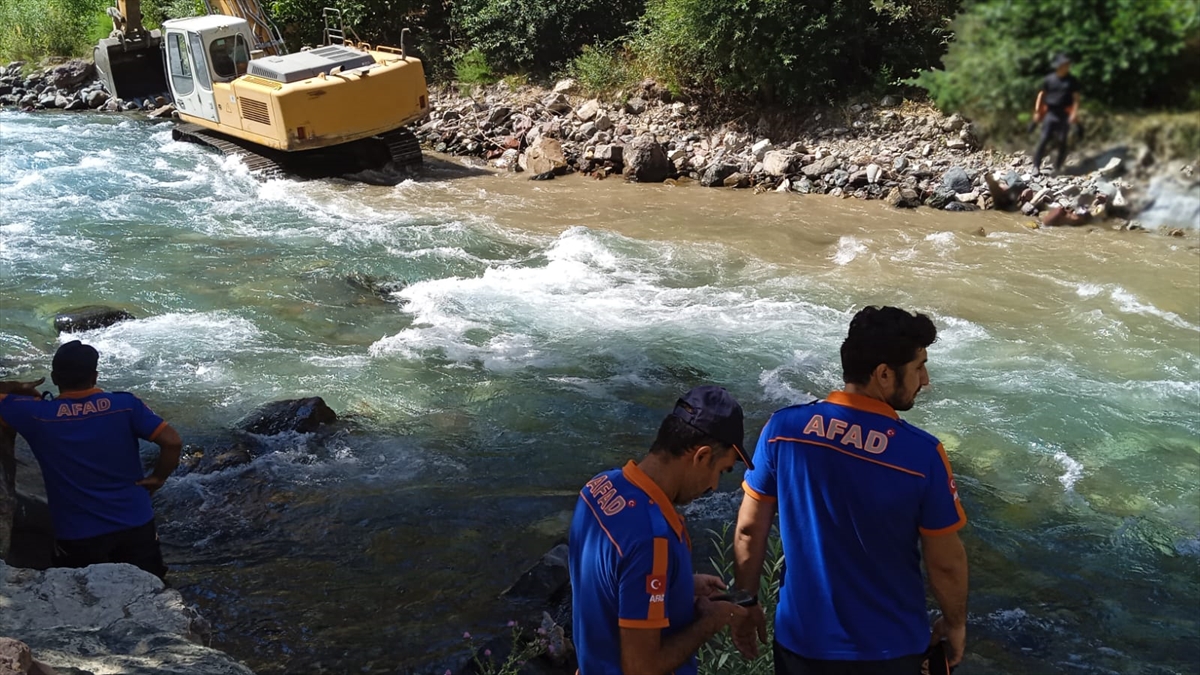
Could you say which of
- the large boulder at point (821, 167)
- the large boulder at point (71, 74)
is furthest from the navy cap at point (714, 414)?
the large boulder at point (71, 74)

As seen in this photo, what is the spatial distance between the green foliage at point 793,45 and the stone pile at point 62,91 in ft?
37.2

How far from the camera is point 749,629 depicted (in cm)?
327

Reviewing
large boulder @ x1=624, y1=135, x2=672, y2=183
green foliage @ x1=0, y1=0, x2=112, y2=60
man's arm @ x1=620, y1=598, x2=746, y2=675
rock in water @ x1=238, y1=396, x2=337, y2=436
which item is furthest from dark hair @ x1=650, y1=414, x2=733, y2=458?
green foliage @ x1=0, y1=0, x2=112, y2=60

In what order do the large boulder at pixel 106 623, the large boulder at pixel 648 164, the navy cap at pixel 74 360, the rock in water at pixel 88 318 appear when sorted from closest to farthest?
the large boulder at pixel 106 623, the navy cap at pixel 74 360, the rock in water at pixel 88 318, the large boulder at pixel 648 164

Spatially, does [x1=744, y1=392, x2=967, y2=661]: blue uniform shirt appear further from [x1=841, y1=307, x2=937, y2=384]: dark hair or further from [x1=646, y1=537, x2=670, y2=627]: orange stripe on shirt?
[x1=646, y1=537, x2=670, y2=627]: orange stripe on shirt

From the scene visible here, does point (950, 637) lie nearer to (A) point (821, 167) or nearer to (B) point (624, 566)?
(B) point (624, 566)

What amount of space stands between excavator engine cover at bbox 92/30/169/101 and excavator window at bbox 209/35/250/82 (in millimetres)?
1910

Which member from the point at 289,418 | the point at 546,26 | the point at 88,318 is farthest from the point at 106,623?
the point at 546,26

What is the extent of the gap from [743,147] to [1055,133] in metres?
14.9

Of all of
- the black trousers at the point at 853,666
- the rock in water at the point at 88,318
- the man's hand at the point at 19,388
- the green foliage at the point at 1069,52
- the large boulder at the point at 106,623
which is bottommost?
the rock in water at the point at 88,318

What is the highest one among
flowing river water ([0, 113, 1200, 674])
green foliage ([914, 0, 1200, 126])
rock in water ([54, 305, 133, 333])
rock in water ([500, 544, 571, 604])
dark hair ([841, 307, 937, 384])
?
green foliage ([914, 0, 1200, 126])

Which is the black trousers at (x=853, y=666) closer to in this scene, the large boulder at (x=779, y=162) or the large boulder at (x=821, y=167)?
the large boulder at (x=821, y=167)

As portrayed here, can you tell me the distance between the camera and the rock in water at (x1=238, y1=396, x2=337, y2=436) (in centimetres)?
841

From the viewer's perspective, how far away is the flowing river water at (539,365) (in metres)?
6.49
